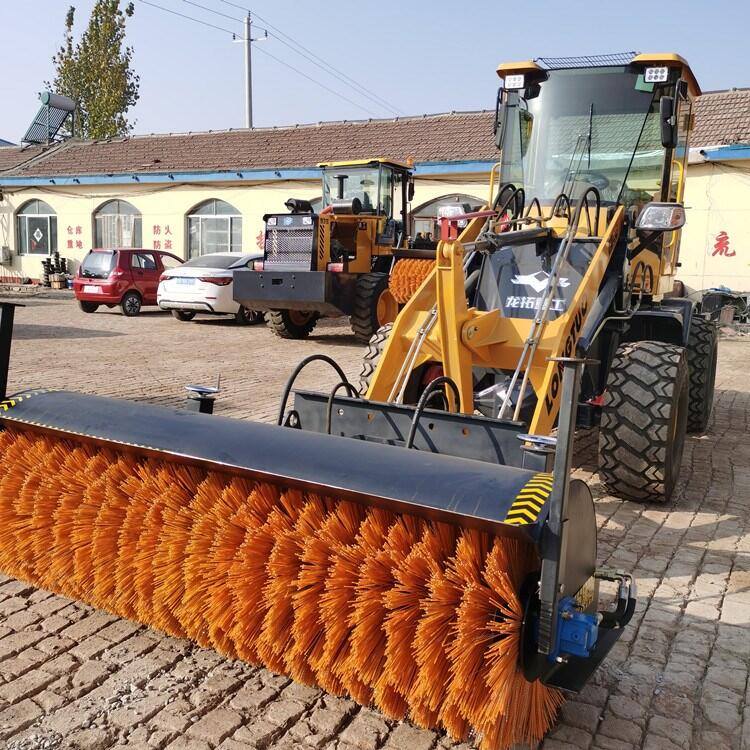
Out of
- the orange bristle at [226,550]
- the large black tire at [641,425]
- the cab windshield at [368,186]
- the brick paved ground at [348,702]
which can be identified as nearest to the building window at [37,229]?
the cab windshield at [368,186]

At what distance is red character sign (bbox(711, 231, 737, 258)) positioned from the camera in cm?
1777

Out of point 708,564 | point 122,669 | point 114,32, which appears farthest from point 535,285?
point 114,32

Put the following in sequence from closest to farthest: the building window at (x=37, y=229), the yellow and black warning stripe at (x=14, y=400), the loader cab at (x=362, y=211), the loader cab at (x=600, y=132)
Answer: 1. the yellow and black warning stripe at (x=14, y=400)
2. the loader cab at (x=600, y=132)
3. the loader cab at (x=362, y=211)
4. the building window at (x=37, y=229)

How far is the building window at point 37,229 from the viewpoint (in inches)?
1126

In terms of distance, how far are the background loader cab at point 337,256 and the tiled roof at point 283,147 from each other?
21.1 feet

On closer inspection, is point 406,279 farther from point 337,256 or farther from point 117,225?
point 117,225

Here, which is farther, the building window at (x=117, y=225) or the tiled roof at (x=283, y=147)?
the building window at (x=117, y=225)

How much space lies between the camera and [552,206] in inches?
231

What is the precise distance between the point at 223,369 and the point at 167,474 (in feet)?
25.0

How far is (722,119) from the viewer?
61.4 feet

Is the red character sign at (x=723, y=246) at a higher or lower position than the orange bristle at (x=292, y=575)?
higher

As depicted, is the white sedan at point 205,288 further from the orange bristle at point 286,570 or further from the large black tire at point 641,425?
the orange bristle at point 286,570

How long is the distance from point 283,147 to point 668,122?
20.9 metres

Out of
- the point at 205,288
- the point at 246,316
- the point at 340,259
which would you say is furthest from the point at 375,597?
the point at 246,316
